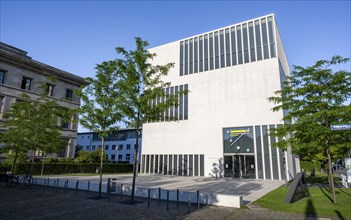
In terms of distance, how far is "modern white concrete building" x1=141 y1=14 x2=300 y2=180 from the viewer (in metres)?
29.8

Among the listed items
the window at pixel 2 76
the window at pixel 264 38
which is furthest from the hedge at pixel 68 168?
the window at pixel 264 38

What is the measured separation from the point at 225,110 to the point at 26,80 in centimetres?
3282

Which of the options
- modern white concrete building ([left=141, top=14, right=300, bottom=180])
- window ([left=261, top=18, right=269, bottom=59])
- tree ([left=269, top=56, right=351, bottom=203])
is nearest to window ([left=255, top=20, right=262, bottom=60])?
modern white concrete building ([left=141, top=14, right=300, bottom=180])

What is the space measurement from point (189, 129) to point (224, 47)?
14.1 meters

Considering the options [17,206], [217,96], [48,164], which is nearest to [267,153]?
[217,96]

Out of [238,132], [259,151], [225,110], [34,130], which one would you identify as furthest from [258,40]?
[34,130]

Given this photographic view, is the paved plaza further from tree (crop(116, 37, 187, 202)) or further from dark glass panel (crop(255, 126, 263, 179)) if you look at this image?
tree (crop(116, 37, 187, 202))

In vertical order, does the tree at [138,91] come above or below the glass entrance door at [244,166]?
above

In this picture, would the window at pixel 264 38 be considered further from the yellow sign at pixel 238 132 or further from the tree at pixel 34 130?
the tree at pixel 34 130

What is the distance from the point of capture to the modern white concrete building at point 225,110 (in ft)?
97.9

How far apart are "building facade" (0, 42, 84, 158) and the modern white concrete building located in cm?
1694

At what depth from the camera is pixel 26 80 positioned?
37094 millimetres

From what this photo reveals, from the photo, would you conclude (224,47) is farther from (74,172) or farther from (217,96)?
(74,172)

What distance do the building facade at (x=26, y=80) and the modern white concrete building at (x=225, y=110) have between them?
16.9 m
